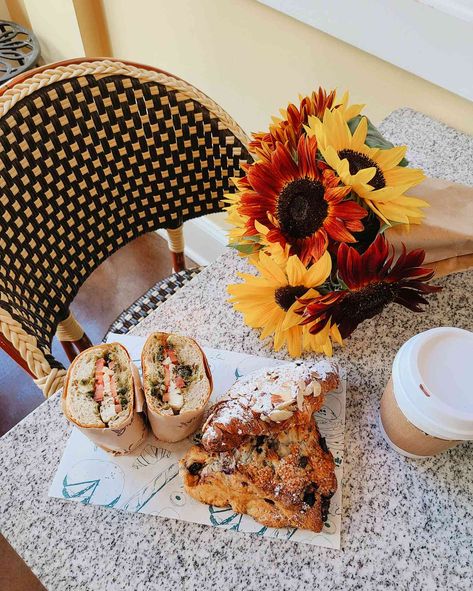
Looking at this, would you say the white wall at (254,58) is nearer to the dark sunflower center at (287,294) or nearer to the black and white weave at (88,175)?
the black and white weave at (88,175)

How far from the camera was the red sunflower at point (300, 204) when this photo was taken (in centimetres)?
53

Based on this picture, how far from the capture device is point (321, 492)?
534mm

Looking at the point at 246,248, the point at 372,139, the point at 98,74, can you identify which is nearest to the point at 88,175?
the point at 98,74

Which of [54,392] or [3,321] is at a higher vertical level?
[3,321]

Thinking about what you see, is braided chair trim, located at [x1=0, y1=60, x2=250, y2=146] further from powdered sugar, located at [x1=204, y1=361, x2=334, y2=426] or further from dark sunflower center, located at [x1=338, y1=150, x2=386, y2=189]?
powdered sugar, located at [x1=204, y1=361, x2=334, y2=426]

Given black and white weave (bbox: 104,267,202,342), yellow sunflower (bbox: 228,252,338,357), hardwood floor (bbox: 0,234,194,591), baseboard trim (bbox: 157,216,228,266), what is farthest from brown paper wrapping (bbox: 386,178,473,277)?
hardwood floor (bbox: 0,234,194,591)

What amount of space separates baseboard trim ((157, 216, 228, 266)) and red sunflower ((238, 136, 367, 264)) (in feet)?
3.68

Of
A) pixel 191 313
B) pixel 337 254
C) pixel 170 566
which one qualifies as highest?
pixel 337 254

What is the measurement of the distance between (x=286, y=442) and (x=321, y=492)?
64 millimetres

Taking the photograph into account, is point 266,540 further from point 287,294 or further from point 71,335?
point 71,335

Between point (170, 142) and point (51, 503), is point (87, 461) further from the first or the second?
point (170, 142)

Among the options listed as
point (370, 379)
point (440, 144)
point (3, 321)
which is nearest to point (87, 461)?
point (3, 321)

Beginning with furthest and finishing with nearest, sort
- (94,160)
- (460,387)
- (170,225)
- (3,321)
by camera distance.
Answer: (170,225)
(94,160)
(3,321)
(460,387)

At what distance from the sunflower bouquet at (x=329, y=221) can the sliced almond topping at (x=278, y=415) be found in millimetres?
97
